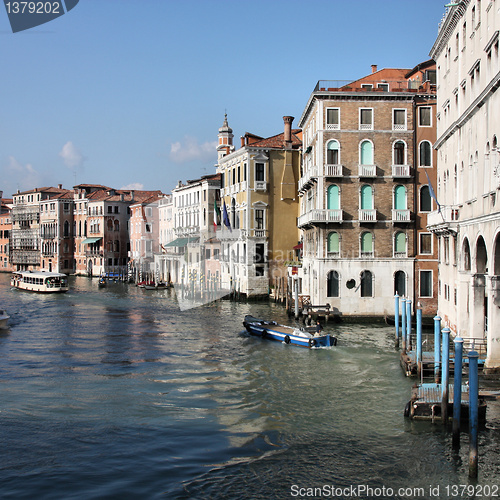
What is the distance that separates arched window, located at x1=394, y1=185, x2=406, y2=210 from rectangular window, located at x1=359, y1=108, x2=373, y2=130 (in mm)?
2834

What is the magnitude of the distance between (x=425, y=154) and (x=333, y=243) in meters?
5.41

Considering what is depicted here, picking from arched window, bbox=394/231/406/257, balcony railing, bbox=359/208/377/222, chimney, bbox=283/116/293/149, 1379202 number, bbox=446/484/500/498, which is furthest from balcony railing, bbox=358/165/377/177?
1379202 number, bbox=446/484/500/498

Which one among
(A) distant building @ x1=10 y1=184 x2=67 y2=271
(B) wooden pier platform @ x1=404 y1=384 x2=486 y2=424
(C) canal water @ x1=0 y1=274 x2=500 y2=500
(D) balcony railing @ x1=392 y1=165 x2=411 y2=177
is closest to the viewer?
(C) canal water @ x1=0 y1=274 x2=500 y2=500

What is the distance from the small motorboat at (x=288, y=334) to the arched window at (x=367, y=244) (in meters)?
5.56

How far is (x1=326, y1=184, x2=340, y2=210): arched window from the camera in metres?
26.8

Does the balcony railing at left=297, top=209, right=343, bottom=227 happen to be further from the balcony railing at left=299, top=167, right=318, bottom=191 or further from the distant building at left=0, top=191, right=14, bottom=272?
the distant building at left=0, top=191, right=14, bottom=272

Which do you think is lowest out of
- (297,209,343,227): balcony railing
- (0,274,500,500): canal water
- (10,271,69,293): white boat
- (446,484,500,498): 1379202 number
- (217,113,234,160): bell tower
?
(446,484,500,498): 1379202 number

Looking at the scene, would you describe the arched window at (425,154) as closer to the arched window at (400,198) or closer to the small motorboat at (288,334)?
the arched window at (400,198)

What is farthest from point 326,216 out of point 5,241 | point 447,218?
point 5,241

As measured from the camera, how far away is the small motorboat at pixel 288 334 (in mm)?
21094

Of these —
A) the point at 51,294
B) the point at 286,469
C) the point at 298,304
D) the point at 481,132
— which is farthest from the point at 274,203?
the point at 286,469

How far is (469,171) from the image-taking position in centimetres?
1692

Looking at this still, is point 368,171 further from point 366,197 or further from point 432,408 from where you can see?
point 432,408

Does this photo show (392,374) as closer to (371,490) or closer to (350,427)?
(350,427)
